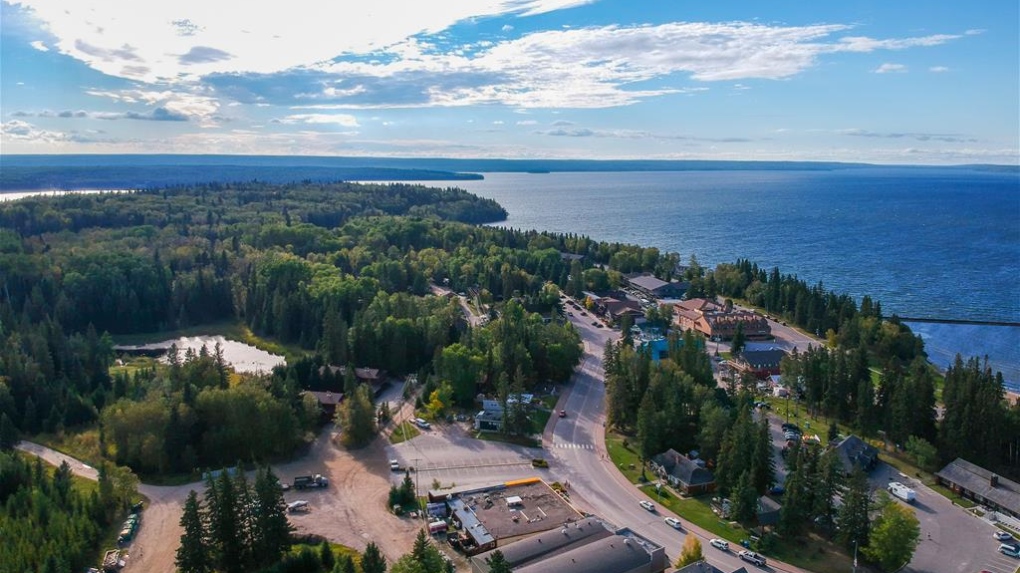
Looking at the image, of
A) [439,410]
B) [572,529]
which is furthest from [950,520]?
[439,410]

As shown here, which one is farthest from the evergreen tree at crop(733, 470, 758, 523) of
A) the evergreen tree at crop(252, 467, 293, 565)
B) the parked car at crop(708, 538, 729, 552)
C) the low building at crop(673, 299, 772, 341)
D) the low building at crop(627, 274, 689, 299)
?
the low building at crop(627, 274, 689, 299)

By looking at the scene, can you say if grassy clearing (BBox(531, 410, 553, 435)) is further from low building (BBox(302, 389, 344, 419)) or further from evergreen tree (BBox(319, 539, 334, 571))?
evergreen tree (BBox(319, 539, 334, 571))

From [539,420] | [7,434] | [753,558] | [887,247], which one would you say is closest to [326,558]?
[753,558]

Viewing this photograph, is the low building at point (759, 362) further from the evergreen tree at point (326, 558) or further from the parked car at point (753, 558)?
the evergreen tree at point (326, 558)

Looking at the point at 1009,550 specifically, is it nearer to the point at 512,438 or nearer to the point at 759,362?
the point at 512,438

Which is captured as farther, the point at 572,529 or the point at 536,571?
the point at 572,529

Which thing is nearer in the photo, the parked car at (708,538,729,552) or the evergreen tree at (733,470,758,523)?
the parked car at (708,538,729,552)

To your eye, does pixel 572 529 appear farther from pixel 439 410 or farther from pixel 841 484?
pixel 439 410
